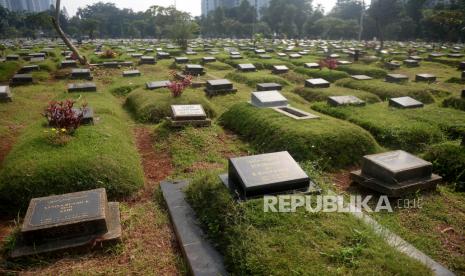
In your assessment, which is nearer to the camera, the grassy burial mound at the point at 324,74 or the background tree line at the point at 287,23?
the grassy burial mound at the point at 324,74

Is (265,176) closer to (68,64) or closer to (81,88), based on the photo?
(81,88)

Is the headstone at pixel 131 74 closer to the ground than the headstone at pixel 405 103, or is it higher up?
higher up

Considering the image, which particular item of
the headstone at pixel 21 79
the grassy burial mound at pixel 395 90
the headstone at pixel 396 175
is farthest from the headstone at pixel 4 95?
the grassy burial mound at pixel 395 90

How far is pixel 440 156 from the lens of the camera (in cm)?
644

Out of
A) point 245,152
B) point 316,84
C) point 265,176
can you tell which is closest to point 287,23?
point 316,84

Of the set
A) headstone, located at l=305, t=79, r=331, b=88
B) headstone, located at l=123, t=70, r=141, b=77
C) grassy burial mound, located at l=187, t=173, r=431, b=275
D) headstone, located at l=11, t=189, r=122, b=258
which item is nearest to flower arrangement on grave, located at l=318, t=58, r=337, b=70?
headstone, located at l=305, t=79, r=331, b=88

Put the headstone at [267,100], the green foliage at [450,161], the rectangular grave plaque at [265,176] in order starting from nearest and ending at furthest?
the rectangular grave plaque at [265,176]
the green foliage at [450,161]
the headstone at [267,100]

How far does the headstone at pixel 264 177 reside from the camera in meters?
4.32

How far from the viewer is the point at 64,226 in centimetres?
410

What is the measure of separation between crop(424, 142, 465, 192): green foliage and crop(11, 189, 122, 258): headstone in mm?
5843

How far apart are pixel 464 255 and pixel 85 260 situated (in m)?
4.69

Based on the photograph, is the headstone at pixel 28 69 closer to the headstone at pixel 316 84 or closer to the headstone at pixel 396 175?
the headstone at pixel 316 84

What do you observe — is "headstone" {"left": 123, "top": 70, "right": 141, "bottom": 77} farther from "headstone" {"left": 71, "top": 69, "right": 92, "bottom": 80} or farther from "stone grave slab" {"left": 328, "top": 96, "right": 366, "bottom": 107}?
"stone grave slab" {"left": 328, "top": 96, "right": 366, "bottom": 107}

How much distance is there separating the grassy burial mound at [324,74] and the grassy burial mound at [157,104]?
349 inches
